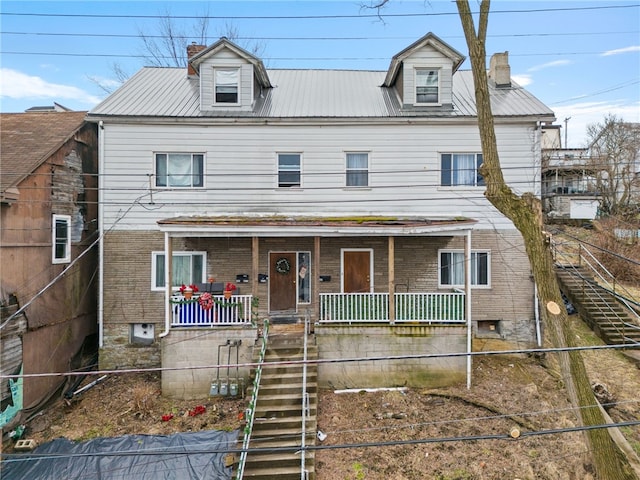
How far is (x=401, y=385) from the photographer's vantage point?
395 inches

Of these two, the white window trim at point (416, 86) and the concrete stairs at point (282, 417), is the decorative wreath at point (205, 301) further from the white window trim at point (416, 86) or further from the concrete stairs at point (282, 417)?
the white window trim at point (416, 86)

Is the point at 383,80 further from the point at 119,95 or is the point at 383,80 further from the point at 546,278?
the point at 546,278

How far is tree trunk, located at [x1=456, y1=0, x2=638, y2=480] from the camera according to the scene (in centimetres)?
570

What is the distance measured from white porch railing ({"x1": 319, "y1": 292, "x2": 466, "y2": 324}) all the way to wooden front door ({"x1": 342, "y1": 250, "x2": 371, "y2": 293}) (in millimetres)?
2026

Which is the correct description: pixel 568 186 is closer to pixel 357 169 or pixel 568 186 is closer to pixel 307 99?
pixel 357 169

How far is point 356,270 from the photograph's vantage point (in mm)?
12539

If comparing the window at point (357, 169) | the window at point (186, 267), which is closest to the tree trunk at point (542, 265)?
the window at point (357, 169)

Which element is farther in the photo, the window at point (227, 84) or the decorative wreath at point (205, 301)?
the window at point (227, 84)

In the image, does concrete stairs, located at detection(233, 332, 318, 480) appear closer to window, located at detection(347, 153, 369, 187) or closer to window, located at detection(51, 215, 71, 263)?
window, located at detection(347, 153, 369, 187)

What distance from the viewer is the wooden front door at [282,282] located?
492 inches

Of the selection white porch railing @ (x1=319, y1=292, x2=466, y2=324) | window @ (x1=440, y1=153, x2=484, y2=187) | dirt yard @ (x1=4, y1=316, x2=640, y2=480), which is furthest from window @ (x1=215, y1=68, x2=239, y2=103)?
dirt yard @ (x1=4, y1=316, x2=640, y2=480)

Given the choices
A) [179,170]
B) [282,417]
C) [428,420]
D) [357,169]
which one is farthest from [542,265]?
[179,170]

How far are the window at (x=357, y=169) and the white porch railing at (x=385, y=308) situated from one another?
4.10 meters

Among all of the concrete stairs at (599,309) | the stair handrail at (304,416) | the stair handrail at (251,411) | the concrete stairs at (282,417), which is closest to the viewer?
the stair handrail at (251,411)
